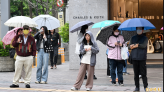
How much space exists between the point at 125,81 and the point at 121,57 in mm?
1425

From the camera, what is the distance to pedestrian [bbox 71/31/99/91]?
25.1 ft

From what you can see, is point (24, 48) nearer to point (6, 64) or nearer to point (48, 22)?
point (48, 22)

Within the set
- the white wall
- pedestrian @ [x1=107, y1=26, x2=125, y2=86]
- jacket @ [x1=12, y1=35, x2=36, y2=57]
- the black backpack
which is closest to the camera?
jacket @ [x1=12, y1=35, x2=36, y2=57]

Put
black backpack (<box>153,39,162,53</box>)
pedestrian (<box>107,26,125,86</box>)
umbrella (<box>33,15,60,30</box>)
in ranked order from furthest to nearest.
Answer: black backpack (<box>153,39,162,53</box>)
umbrella (<box>33,15,60,30</box>)
pedestrian (<box>107,26,125,86</box>)

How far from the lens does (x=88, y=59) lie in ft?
25.3

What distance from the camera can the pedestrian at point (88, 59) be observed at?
7.66 metres

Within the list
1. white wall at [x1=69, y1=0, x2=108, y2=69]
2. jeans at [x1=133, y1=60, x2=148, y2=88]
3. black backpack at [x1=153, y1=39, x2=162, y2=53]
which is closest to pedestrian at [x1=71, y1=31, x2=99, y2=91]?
jeans at [x1=133, y1=60, x2=148, y2=88]

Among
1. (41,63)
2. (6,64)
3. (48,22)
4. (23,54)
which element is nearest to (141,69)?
(23,54)

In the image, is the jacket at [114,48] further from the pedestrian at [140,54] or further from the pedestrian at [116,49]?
the pedestrian at [140,54]

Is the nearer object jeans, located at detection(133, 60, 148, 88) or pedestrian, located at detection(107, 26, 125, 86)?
jeans, located at detection(133, 60, 148, 88)

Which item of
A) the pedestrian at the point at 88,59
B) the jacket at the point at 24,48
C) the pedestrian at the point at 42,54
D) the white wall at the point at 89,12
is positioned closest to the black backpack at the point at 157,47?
the white wall at the point at 89,12

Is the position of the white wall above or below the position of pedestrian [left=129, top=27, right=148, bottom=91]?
above

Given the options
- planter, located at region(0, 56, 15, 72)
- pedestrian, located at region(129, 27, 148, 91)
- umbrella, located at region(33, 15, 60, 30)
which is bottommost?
planter, located at region(0, 56, 15, 72)

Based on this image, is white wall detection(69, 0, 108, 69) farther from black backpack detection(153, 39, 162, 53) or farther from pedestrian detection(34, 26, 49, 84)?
pedestrian detection(34, 26, 49, 84)
